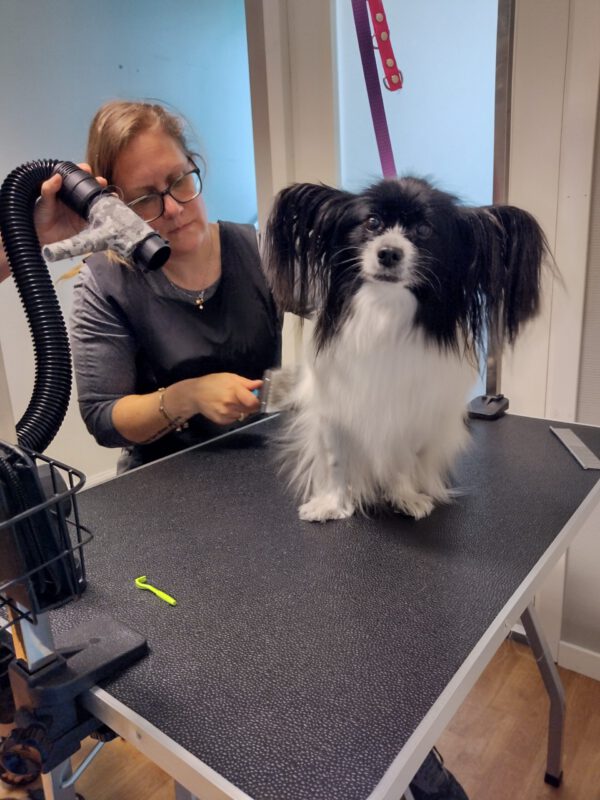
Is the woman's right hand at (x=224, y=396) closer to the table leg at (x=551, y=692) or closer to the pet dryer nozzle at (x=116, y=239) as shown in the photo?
the pet dryer nozzle at (x=116, y=239)

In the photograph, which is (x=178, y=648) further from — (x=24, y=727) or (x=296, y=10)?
(x=296, y=10)

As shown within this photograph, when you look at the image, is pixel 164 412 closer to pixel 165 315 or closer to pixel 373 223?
pixel 165 315

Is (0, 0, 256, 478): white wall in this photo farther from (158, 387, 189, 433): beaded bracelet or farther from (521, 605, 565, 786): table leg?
(521, 605, 565, 786): table leg

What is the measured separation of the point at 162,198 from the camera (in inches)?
51.0

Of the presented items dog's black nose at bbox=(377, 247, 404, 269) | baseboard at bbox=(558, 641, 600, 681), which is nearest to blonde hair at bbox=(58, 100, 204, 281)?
dog's black nose at bbox=(377, 247, 404, 269)

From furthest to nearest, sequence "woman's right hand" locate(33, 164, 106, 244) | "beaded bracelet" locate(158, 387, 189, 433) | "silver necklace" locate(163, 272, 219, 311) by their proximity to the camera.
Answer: "silver necklace" locate(163, 272, 219, 311)
"beaded bracelet" locate(158, 387, 189, 433)
"woman's right hand" locate(33, 164, 106, 244)

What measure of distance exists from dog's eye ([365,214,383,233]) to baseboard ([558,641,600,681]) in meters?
1.46

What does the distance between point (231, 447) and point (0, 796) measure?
0.78 m

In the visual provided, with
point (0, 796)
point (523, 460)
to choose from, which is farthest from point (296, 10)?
point (0, 796)

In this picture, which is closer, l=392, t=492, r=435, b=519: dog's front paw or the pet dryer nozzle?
the pet dryer nozzle

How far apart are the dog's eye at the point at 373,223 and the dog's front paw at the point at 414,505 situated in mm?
451

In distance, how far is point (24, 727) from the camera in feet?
2.04

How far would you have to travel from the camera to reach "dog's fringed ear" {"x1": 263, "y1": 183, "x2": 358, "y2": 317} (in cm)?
93

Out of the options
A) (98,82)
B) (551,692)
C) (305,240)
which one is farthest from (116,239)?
(98,82)
